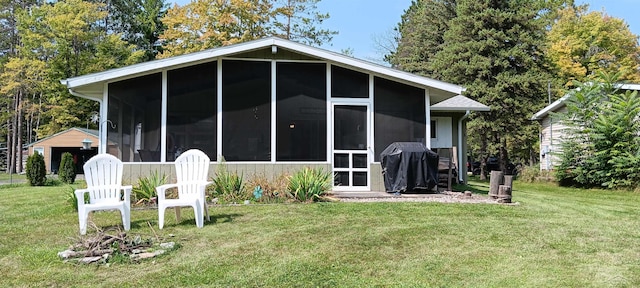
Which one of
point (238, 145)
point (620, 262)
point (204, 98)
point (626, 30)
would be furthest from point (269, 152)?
point (626, 30)

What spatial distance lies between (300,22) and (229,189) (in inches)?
693

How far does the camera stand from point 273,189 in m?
7.46

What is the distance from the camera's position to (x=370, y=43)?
3300 cm

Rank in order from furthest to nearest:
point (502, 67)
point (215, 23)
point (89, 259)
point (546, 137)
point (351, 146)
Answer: point (215, 23) < point (502, 67) < point (546, 137) < point (351, 146) < point (89, 259)

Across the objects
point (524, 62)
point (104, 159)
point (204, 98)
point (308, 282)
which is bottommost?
point (308, 282)

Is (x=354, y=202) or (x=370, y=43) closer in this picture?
(x=354, y=202)

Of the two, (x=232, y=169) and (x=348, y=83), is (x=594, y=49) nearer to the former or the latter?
(x=348, y=83)

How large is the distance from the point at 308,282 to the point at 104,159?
139 inches

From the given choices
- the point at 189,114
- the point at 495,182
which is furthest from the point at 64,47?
the point at 495,182

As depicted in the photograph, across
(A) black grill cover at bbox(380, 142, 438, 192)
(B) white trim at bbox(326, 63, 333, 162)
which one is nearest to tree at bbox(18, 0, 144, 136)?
(B) white trim at bbox(326, 63, 333, 162)

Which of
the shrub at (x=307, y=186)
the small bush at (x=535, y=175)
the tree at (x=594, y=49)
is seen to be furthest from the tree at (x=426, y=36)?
the shrub at (x=307, y=186)

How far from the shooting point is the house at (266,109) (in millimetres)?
8359

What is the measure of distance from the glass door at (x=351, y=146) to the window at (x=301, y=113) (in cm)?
30

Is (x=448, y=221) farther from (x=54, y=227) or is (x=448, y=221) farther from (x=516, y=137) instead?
(x=516, y=137)
